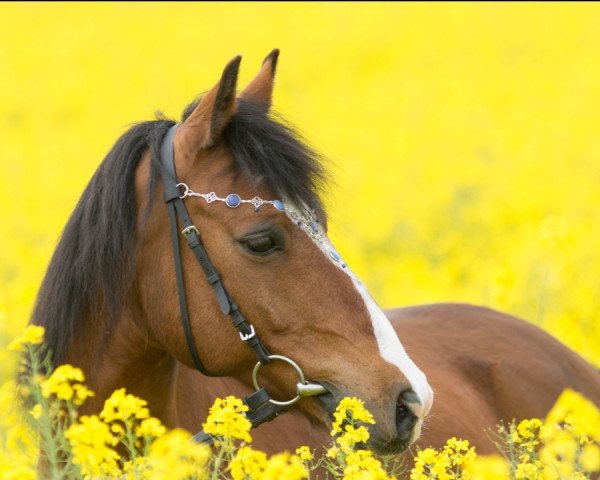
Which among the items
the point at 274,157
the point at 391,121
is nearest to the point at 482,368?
the point at 274,157

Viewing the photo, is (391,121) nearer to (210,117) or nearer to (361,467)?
(210,117)

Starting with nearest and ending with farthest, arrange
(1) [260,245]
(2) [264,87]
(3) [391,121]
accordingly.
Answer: (1) [260,245], (2) [264,87], (3) [391,121]

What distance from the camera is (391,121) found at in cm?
2253

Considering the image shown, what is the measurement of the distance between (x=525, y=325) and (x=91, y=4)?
3920cm

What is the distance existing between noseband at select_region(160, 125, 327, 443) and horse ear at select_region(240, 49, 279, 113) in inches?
16.9

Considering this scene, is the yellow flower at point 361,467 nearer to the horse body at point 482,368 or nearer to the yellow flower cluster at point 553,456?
the yellow flower cluster at point 553,456

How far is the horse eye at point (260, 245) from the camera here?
3.59 metres

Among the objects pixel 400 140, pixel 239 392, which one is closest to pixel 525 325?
pixel 239 392

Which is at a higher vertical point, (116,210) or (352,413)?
(116,210)

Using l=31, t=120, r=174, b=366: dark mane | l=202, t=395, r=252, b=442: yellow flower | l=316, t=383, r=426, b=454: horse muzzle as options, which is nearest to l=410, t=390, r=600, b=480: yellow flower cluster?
l=316, t=383, r=426, b=454: horse muzzle

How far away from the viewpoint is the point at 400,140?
1995 cm

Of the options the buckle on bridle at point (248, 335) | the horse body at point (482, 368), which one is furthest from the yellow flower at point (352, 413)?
the horse body at point (482, 368)

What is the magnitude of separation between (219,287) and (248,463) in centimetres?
70

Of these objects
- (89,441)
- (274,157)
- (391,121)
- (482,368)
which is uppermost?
(274,157)
